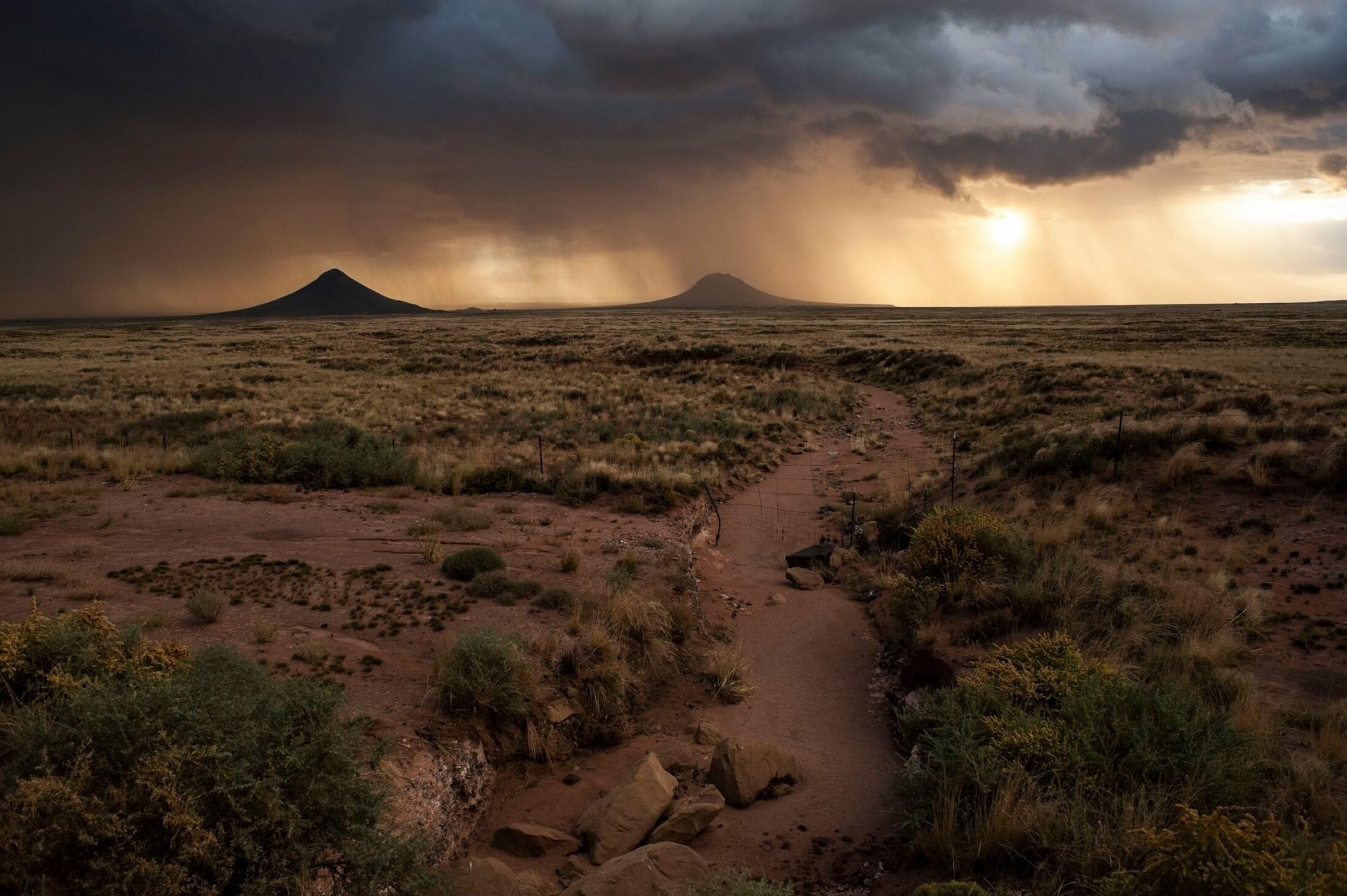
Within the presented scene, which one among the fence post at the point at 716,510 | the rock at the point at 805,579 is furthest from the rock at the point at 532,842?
the fence post at the point at 716,510

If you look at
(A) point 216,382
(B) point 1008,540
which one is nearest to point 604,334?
(A) point 216,382

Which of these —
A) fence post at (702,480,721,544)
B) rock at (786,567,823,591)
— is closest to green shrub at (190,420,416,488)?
fence post at (702,480,721,544)

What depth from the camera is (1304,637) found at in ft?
29.3

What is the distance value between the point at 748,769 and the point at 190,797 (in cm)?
477

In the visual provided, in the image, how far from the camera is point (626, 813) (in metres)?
6.77

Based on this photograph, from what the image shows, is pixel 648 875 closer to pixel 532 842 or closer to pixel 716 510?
pixel 532 842

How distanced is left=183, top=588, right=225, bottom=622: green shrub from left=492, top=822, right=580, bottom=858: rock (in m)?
4.94

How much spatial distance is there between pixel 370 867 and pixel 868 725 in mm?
6019

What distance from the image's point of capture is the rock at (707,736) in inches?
337

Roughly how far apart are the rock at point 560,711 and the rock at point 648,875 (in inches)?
102

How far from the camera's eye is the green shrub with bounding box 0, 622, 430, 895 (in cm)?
451

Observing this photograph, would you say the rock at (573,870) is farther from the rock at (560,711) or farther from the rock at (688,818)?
the rock at (560,711)

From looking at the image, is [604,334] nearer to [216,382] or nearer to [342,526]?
[216,382]

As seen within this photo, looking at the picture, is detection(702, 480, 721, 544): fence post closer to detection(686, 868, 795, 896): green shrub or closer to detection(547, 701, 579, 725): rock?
detection(547, 701, 579, 725): rock
